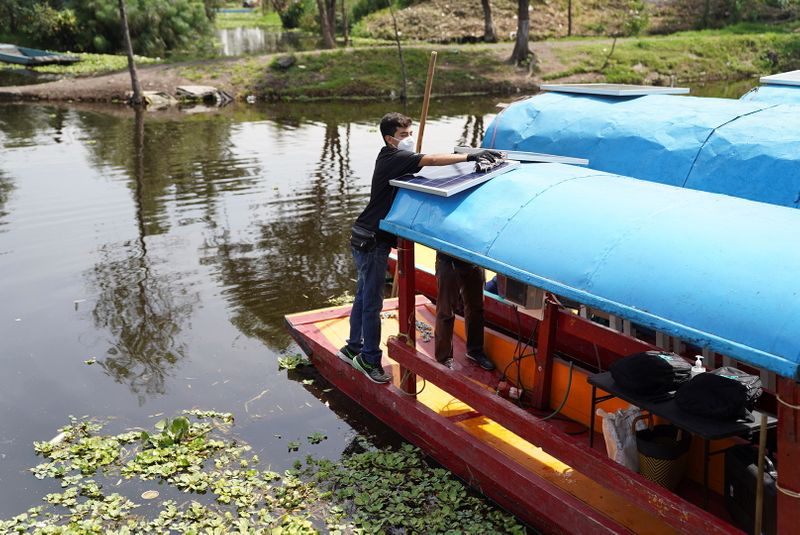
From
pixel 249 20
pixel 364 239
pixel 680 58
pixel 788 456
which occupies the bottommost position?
pixel 680 58

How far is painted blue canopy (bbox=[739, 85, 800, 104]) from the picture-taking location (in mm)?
8992

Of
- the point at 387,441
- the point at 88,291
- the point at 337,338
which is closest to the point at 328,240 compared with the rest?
the point at 88,291

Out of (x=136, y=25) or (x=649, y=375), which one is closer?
(x=649, y=375)

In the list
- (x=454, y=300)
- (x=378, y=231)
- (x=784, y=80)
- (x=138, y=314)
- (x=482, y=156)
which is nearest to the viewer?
(x=482, y=156)

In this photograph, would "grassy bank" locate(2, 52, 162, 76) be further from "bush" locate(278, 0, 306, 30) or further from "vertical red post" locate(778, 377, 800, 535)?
"vertical red post" locate(778, 377, 800, 535)

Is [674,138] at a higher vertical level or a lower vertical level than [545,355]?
higher

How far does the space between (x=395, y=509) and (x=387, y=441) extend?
1.45 metres

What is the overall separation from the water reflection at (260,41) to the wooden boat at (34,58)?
9461mm

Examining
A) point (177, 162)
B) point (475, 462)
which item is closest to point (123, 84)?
point (177, 162)

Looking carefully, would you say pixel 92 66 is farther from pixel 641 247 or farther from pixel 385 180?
pixel 641 247

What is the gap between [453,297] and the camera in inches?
348

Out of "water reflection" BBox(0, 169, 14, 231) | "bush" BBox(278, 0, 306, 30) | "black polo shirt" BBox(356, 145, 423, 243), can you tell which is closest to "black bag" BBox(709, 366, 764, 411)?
"black polo shirt" BBox(356, 145, 423, 243)

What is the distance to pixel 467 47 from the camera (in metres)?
43.2

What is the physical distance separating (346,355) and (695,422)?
449 centimetres
